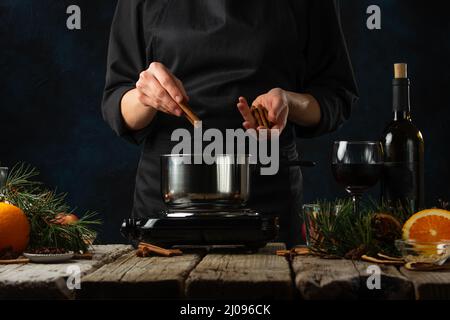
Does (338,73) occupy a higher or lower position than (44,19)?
lower

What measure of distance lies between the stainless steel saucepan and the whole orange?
26 cm

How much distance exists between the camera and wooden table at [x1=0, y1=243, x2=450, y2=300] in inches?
41.1

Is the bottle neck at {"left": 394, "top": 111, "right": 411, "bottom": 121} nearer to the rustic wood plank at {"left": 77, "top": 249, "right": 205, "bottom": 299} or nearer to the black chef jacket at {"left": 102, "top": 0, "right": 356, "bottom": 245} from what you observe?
the black chef jacket at {"left": 102, "top": 0, "right": 356, "bottom": 245}

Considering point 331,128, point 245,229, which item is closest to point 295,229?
point 331,128

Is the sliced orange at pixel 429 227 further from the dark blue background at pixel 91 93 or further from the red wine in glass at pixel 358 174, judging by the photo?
the dark blue background at pixel 91 93

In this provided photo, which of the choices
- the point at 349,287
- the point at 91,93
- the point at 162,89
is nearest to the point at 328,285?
the point at 349,287

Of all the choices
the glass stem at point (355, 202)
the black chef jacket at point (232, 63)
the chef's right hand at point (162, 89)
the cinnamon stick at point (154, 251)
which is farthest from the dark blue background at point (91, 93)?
the cinnamon stick at point (154, 251)

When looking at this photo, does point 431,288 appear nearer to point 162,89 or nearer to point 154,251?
point 154,251

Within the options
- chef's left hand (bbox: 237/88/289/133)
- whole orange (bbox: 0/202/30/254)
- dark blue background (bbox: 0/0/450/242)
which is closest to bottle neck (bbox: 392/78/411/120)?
chef's left hand (bbox: 237/88/289/133)

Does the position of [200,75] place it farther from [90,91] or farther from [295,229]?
[90,91]

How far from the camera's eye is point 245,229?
4.54 feet
